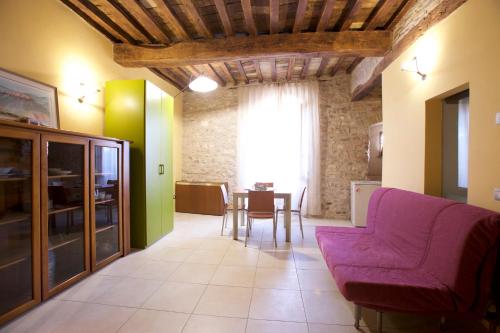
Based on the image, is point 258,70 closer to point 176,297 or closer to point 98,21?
point 98,21

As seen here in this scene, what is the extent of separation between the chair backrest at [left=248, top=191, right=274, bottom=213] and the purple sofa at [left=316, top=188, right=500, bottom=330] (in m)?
1.42

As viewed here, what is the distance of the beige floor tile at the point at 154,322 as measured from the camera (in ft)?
5.72

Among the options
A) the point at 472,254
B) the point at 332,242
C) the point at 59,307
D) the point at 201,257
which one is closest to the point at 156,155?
the point at 201,257

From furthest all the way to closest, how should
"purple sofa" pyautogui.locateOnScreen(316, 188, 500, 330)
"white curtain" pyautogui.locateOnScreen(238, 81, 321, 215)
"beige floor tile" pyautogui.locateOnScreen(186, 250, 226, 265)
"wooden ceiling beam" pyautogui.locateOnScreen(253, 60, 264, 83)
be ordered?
"white curtain" pyautogui.locateOnScreen(238, 81, 321, 215) < "wooden ceiling beam" pyautogui.locateOnScreen(253, 60, 264, 83) < "beige floor tile" pyautogui.locateOnScreen(186, 250, 226, 265) < "purple sofa" pyautogui.locateOnScreen(316, 188, 500, 330)

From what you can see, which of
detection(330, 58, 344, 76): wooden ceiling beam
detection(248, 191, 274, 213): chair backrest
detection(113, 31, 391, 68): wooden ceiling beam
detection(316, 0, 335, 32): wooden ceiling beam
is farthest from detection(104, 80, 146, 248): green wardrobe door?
detection(330, 58, 344, 76): wooden ceiling beam

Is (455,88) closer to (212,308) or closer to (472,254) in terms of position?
(472,254)

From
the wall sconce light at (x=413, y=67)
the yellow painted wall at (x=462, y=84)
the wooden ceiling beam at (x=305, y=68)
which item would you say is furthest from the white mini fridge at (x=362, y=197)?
the wooden ceiling beam at (x=305, y=68)

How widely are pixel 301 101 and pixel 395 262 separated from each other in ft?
13.4

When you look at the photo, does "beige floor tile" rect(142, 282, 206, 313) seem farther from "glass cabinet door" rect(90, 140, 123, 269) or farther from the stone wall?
the stone wall

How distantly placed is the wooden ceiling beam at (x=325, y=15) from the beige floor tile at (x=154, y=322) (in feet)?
11.5

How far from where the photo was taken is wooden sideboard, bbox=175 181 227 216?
5.43 m

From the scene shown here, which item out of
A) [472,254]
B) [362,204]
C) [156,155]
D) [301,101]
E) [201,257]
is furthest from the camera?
[301,101]

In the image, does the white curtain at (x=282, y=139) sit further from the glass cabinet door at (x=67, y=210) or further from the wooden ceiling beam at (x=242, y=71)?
the glass cabinet door at (x=67, y=210)

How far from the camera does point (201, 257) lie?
3.07 m
